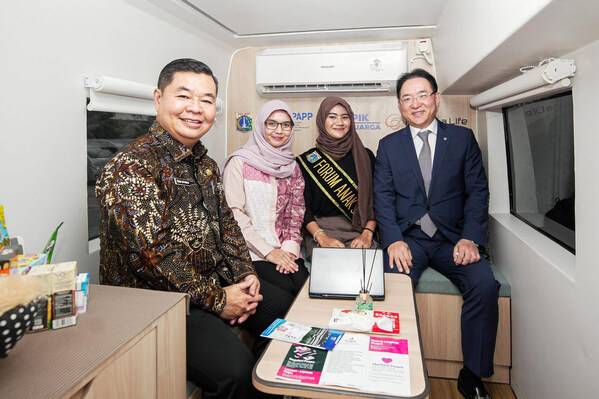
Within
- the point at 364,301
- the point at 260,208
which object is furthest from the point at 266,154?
the point at 364,301

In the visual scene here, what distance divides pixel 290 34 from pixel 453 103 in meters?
1.26

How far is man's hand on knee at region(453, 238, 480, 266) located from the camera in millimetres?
2145

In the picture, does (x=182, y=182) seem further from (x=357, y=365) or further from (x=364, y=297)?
(x=357, y=365)

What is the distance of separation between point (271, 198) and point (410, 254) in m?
0.84

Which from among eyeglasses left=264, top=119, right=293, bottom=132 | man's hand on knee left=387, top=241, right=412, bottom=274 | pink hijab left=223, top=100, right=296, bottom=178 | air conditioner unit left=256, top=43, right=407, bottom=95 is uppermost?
air conditioner unit left=256, top=43, right=407, bottom=95

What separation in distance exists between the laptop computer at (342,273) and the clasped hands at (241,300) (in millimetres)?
267

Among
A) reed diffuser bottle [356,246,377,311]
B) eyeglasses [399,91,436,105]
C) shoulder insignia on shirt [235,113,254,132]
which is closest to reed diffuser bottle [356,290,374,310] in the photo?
reed diffuser bottle [356,246,377,311]

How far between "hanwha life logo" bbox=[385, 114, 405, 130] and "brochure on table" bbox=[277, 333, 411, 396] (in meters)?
2.15

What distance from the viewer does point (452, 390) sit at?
2.14 m

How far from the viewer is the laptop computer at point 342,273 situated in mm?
1619

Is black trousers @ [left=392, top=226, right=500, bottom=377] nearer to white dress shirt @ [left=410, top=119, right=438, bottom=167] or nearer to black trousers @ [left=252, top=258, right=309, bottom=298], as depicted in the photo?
white dress shirt @ [left=410, top=119, right=438, bottom=167]

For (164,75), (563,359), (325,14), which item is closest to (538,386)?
(563,359)

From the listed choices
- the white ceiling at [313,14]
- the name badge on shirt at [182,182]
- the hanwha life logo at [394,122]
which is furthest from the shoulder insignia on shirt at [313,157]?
the name badge on shirt at [182,182]

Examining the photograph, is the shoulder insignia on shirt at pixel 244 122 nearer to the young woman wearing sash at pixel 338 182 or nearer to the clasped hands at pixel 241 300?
the young woman wearing sash at pixel 338 182
